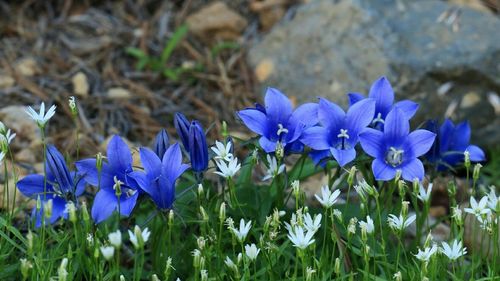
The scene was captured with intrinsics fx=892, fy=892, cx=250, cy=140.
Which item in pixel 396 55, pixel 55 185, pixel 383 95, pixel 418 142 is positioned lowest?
pixel 396 55

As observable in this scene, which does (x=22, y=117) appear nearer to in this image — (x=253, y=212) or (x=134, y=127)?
(x=134, y=127)

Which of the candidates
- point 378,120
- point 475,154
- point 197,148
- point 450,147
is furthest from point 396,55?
point 197,148

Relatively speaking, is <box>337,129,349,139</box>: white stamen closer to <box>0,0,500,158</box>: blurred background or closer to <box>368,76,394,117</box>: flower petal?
<box>368,76,394,117</box>: flower petal

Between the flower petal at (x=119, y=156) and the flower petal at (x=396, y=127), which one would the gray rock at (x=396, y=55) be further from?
the flower petal at (x=119, y=156)

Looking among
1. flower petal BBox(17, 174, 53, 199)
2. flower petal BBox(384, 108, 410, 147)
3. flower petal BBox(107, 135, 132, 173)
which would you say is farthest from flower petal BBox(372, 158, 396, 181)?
flower petal BBox(17, 174, 53, 199)

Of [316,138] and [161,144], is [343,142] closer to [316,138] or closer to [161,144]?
[316,138]
